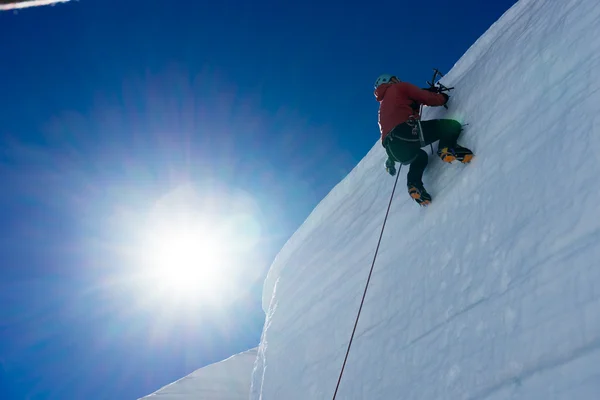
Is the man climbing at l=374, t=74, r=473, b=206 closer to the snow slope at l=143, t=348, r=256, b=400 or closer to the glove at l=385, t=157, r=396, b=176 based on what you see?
the glove at l=385, t=157, r=396, b=176

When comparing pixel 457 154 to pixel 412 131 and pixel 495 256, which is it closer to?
pixel 412 131

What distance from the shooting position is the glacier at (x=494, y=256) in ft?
8.20

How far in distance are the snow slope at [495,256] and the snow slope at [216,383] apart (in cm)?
427

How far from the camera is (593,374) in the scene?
2090mm

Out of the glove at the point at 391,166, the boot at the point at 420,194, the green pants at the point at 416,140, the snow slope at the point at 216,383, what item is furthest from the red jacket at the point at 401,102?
the snow slope at the point at 216,383

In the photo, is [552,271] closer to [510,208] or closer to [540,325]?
[540,325]

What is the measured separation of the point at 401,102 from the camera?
16.2ft

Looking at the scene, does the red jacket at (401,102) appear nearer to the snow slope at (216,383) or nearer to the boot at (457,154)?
the boot at (457,154)

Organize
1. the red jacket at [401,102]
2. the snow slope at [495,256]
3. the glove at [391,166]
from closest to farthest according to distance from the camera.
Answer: the snow slope at [495,256] < the red jacket at [401,102] < the glove at [391,166]

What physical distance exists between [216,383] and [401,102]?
25.2 ft

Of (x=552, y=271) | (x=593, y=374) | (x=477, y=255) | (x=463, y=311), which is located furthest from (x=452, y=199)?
(x=593, y=374)

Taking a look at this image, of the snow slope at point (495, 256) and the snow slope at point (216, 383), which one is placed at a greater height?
the snow slope at point (216, 383)

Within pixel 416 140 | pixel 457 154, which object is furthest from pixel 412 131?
pixel 457 154

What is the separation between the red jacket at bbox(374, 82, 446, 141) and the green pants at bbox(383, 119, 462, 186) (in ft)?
0.46
